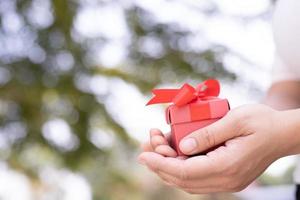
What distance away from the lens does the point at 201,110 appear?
669mm

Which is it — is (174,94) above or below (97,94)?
above

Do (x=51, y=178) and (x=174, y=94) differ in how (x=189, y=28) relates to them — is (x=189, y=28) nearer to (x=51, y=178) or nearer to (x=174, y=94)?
(x=51, y=178)

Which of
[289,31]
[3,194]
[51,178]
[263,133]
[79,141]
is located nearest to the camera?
[263,133]

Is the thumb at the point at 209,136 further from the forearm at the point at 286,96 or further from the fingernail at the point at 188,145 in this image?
the forearm at the point at 286,96

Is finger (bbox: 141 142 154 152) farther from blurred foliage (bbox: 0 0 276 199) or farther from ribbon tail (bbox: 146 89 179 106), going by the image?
blurred foliage (bbox: 0 0 276 199)

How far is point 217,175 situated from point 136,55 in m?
2.21

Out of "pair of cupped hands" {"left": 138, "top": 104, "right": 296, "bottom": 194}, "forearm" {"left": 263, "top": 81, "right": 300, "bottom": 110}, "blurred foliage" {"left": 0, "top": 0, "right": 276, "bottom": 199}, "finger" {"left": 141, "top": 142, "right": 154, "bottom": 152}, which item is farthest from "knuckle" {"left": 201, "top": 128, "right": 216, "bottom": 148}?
"blurred foliage" {"left": 0, "top": 0, "right": 276, "bottom": 199}

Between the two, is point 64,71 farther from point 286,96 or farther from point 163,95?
point 163,95

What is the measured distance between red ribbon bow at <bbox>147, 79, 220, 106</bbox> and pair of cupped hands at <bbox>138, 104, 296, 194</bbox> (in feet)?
0.15

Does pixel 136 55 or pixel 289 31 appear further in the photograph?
pixel 136 55

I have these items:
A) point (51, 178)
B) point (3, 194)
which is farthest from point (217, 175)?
point (3, 194)

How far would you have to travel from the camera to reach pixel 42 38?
2.77 meters

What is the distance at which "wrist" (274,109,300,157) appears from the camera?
25.5 inches

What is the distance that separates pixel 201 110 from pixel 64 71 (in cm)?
217
